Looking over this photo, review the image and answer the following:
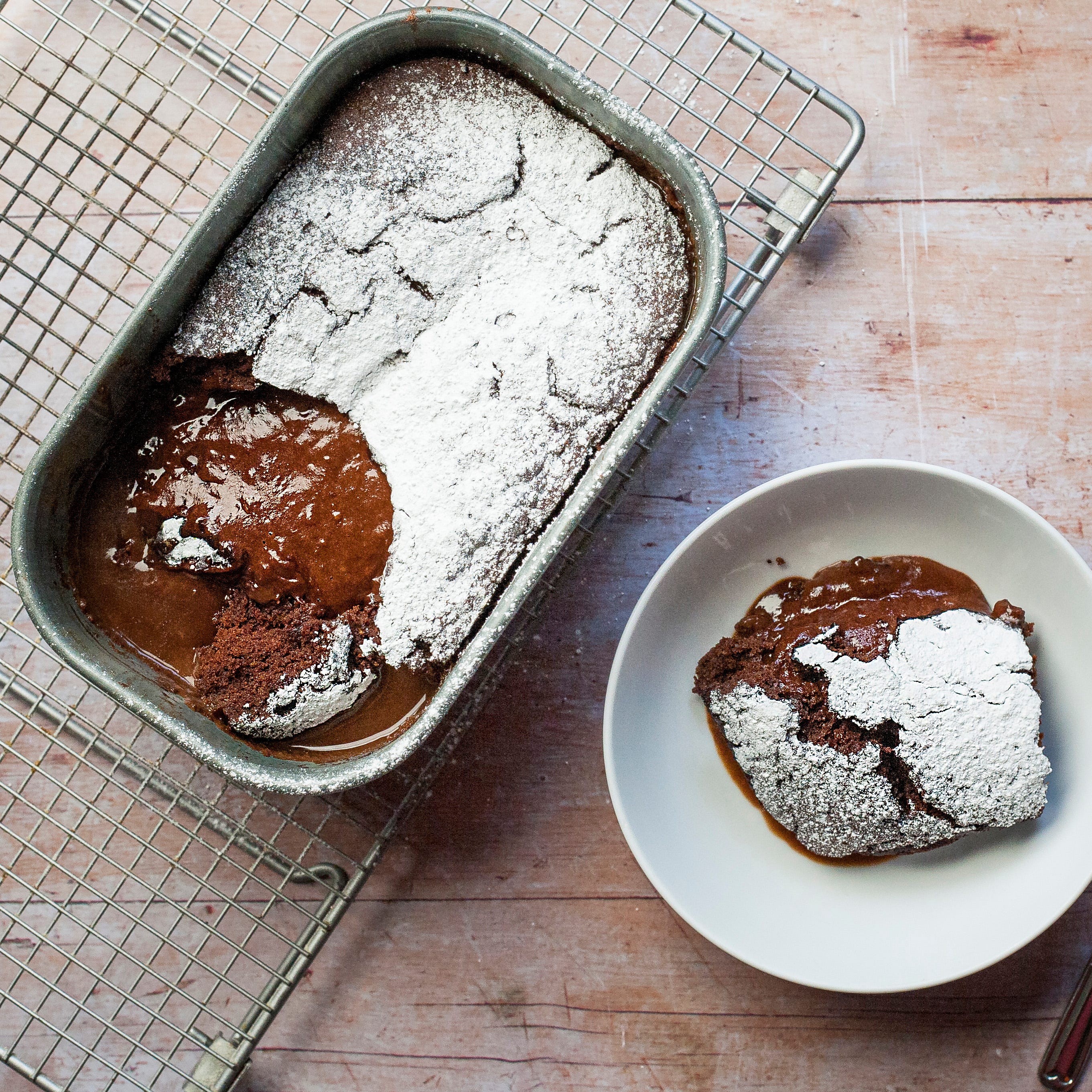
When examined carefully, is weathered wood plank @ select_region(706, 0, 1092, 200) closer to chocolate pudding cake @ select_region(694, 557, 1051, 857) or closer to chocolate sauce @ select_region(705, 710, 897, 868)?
chocolate pudding cake @ select_region(694, 557, 1051, 857)

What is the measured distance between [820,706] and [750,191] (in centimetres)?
68

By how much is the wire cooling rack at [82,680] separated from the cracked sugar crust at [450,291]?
14cm

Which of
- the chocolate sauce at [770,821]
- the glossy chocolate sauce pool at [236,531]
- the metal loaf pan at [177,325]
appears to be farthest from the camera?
the chocolate sauce at [770,821]

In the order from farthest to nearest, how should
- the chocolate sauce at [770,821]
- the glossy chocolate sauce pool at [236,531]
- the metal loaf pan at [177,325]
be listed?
1. the chocolate sauce at [770,821]
2. the glossy chocolate sauce pool at [236,531]
3. the metal loaf pan at [177,325]

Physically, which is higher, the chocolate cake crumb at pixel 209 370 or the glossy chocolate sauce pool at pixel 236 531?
the chocolate cake crumb at pixel 209 370

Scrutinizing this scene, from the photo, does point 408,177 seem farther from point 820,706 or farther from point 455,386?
point 820,706

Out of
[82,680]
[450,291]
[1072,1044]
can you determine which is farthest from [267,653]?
[1072,1044]

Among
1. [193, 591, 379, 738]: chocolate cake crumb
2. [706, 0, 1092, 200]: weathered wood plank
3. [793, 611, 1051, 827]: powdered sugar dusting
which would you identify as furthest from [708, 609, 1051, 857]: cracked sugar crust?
[706, 0, 1092, 200]: weathered wood plank

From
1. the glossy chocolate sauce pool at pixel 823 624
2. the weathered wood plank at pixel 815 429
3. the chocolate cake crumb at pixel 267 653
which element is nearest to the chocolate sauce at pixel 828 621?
the glossy chocolate sauce pool at pixel 823 624

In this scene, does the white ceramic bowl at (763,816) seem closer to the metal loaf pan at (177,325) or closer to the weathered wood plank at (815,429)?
the weathered wood plank at (815,429)

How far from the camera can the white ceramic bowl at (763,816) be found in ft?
3.59

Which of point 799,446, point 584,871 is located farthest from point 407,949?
point 799,446

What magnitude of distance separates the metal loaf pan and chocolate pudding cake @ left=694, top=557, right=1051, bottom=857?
367 millimetres

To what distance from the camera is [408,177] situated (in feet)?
3.46
